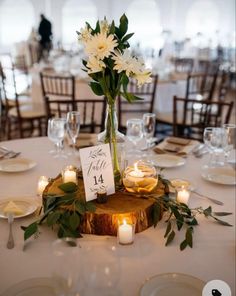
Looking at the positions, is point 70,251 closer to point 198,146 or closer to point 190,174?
point 190,174

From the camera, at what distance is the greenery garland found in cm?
109

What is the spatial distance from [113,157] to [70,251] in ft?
2.08

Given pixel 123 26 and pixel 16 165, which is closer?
pixel 123 26

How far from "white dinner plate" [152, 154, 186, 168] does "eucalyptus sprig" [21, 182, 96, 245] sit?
0.61 metres

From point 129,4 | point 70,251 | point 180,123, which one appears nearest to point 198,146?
point 70,251

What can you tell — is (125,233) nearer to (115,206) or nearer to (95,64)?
(115,206)

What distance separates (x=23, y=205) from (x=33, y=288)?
0.45 m

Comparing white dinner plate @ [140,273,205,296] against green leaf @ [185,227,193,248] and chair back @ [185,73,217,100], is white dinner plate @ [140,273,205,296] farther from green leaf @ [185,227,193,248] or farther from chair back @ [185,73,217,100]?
chair back @ [185,73,217,100]

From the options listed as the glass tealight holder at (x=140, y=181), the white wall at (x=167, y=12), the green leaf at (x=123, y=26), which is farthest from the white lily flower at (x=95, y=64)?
the white wall at (x=167, y=12)

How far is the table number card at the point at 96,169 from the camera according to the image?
46.8 inches

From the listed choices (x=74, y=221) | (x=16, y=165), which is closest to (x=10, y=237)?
(x=74, y=221)

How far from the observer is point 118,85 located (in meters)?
1.25

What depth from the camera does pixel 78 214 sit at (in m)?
1.12

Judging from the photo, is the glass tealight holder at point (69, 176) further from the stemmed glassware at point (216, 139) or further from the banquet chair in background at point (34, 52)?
the banquet chair in background at point (34, 52)
